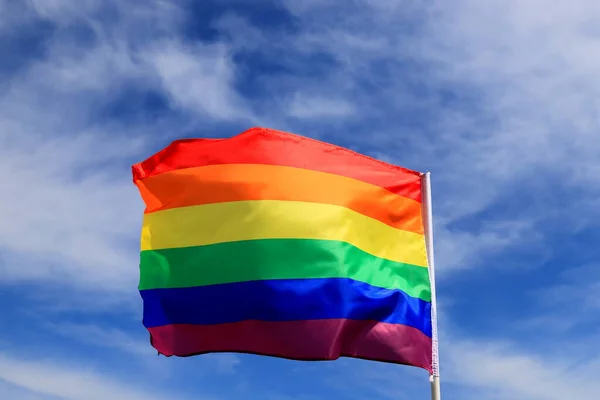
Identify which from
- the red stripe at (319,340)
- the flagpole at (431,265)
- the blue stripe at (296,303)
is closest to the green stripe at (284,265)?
the blue stripe at (296,303)

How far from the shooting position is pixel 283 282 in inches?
519

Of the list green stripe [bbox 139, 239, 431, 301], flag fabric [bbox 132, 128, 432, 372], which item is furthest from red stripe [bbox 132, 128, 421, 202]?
green stripe [bbox 139, 239, 431, 301]

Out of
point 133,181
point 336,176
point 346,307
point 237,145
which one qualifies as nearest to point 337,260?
point 346,307

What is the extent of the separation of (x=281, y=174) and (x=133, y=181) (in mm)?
2880

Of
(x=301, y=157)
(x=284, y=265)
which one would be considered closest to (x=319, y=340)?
(x=284, y=265)

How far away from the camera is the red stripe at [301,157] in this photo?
1417 centimetres

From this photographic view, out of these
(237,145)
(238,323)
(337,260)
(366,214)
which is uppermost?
(237,145)

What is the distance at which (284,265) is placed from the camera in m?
13.3

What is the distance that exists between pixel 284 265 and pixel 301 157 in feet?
6.66

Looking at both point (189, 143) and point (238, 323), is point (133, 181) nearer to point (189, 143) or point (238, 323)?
point (189, 143)

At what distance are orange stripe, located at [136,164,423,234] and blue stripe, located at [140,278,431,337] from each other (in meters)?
1.39

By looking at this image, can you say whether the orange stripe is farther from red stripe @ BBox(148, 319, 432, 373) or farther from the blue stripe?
red stripe @ BBox(148, 319, 432, 373)

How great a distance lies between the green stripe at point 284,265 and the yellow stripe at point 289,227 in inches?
4.4

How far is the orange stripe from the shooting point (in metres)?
13.8
